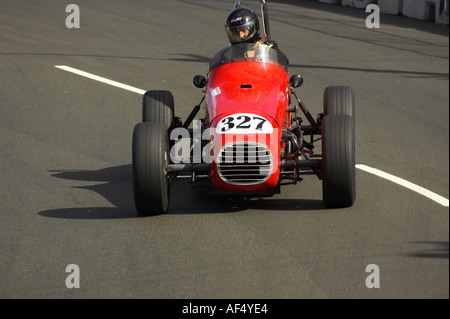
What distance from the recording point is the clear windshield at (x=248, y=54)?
869 cm

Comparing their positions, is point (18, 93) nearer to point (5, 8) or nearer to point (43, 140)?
point (43, 140)

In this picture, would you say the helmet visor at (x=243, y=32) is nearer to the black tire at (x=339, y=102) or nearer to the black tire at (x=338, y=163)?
the black tire at (x=339, y=102)

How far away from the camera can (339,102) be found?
28.6 feet

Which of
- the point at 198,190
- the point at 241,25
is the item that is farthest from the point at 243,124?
the point at 241,25

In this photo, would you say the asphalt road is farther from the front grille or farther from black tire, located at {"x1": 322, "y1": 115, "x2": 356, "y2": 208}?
the front grille

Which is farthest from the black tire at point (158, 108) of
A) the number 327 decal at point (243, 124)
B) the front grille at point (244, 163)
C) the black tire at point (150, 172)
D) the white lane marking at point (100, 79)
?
the white lane marking at point (100, 79)

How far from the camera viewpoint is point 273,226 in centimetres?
732

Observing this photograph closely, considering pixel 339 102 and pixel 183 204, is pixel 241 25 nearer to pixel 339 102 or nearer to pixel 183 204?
pixel 339 102

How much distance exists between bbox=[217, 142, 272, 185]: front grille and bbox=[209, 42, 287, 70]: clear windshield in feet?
5.41

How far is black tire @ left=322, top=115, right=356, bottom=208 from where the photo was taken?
290 inches

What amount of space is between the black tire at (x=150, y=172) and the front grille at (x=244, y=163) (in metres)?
0.52

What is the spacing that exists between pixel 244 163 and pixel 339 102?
72.6 inches

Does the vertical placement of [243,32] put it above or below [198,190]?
above
